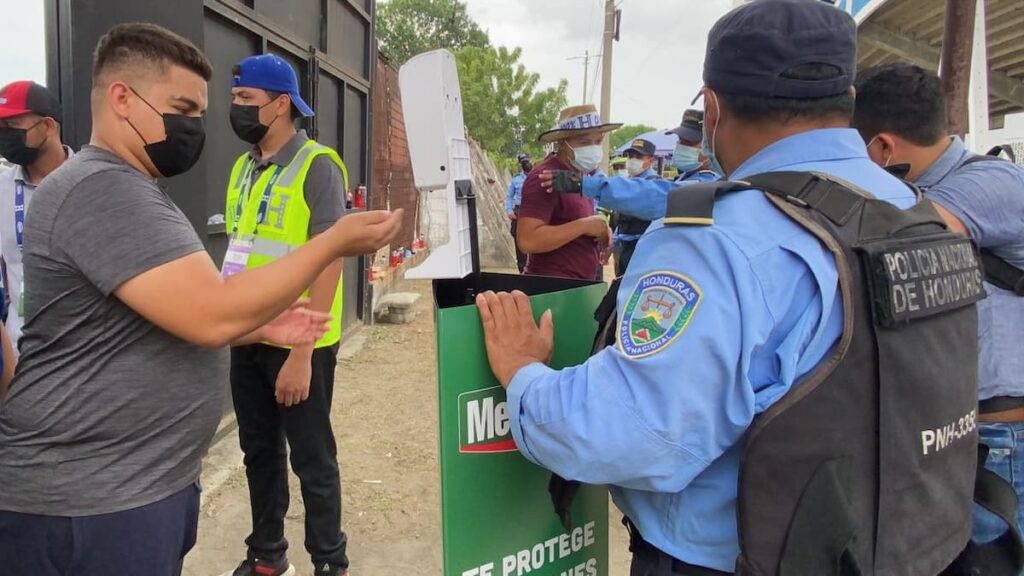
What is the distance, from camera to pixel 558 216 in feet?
11.2

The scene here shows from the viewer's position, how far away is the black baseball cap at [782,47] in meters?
1.11

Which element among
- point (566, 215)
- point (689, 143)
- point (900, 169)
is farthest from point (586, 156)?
point (900, 169)

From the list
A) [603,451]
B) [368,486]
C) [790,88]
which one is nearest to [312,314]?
[603,451]

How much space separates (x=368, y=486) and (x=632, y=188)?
88.1 inches

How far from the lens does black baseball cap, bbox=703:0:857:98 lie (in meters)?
1.11

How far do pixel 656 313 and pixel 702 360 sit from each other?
102mm

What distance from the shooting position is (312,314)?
1834mm

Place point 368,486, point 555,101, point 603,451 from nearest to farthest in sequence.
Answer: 1. point 603,451
2. point 368,486
3. point 555,101

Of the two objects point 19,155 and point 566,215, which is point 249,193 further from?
point 566,215

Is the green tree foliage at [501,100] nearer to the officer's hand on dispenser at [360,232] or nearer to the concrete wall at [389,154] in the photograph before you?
the concrete wall at [389,154]

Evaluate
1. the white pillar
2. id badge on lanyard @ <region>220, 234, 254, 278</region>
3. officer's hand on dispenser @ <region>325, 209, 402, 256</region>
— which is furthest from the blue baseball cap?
the white pillar

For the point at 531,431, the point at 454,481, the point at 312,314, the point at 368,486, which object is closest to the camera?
→ the point at 531,431

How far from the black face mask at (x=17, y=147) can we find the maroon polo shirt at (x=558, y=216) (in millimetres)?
2004

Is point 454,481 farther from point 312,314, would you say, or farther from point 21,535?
point 21,535
